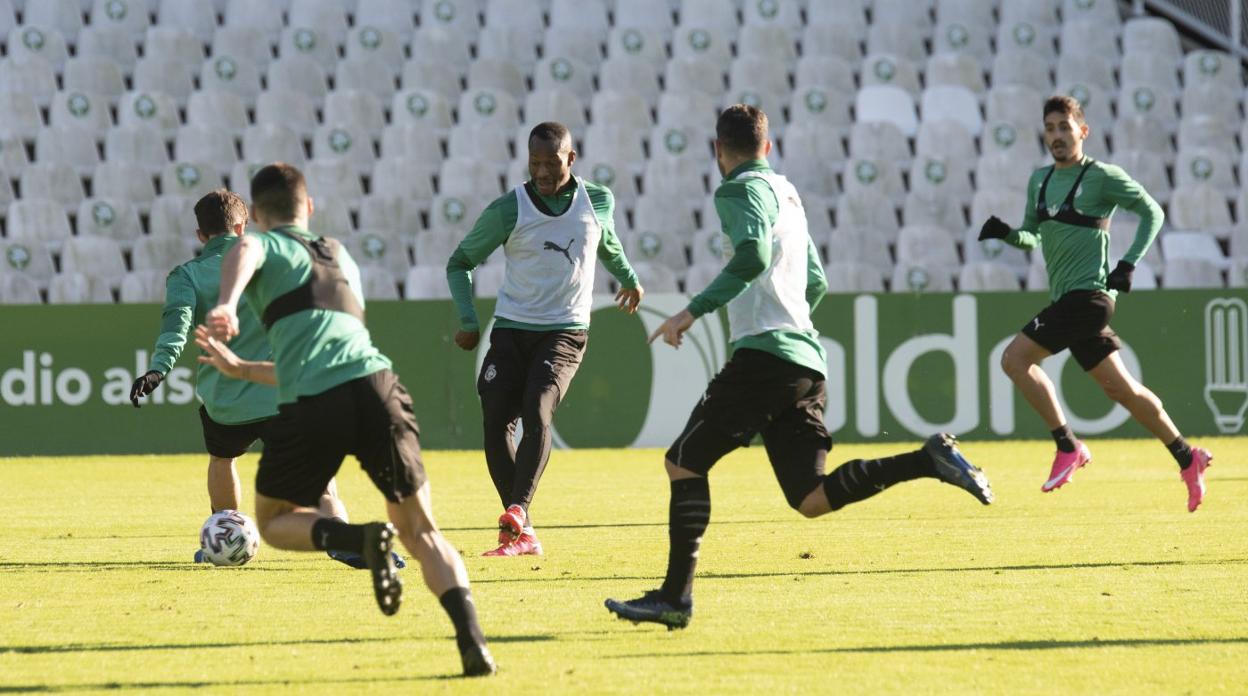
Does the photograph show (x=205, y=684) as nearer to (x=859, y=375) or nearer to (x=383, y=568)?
(x=383, y=568)

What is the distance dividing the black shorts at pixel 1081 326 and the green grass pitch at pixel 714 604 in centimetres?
95

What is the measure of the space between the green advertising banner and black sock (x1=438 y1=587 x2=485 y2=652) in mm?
11306

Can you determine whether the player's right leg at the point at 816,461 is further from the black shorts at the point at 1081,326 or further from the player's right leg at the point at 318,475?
the black shorts at the point at 1081,326

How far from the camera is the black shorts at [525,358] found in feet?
27.4

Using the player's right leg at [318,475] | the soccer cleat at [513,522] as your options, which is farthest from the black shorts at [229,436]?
the player's right leg at [318,475]

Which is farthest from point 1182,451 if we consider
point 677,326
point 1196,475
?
point 677,326

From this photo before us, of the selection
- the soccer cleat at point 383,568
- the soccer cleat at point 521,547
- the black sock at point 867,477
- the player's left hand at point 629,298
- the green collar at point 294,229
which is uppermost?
the green collar at point 294,229

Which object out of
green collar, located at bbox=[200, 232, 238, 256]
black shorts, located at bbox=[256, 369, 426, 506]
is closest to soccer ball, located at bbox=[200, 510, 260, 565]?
green collar, located at bbox=[200, 232, 238, 256]

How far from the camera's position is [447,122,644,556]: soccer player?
327 inches

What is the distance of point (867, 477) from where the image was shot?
19.9 ft

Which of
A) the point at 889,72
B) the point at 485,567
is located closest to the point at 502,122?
the point at 889,72

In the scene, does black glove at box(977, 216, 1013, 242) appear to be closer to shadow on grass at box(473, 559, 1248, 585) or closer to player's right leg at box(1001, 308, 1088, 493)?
player's right leg at box(1001, 308, 1088, 493)

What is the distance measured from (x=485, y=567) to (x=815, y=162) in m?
12.8

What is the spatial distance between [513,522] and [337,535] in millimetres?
2828
